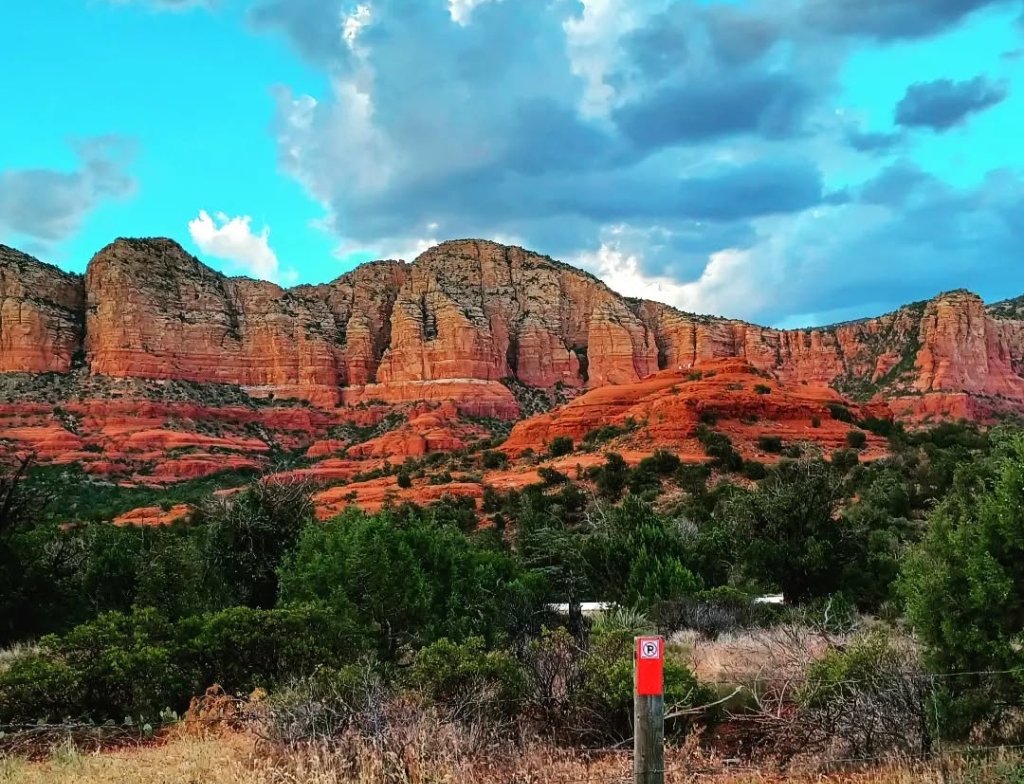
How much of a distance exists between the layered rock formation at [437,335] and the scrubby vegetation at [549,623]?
75.0 metres

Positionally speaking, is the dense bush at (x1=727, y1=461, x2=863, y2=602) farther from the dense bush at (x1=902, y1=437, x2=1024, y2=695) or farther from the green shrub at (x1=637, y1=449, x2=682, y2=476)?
the green shrub at (x1=637, y1=449, x2=682, y2=476)

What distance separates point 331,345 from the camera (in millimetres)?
104688

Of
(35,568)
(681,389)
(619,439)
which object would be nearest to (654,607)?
(35,568)

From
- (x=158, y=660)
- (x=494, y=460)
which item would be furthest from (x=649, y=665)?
(x=494, y=460)

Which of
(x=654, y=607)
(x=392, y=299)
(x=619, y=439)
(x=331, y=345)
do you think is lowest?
(x=654, y=607)

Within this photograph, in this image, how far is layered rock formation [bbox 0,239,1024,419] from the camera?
94750mm

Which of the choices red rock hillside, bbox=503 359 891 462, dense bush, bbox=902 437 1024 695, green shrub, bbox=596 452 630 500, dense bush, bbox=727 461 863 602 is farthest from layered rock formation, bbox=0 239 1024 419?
dense bush, bbox=902 437 1024 695

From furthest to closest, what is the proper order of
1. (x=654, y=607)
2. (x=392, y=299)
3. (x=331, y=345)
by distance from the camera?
(x=392, y=299) → (x=331, y=345) → (x=654, y=607)

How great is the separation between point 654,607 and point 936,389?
294 ft

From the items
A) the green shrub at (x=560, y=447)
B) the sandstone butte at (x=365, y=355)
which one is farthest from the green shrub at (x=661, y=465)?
the sandstone butte at (x=365, y=355)

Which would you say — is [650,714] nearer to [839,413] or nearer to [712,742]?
[712,742]

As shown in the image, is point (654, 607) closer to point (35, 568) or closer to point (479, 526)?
point (35, 568)

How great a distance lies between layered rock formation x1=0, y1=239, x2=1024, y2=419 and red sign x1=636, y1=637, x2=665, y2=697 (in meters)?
88.1

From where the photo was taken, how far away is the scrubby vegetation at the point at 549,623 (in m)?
7.06
